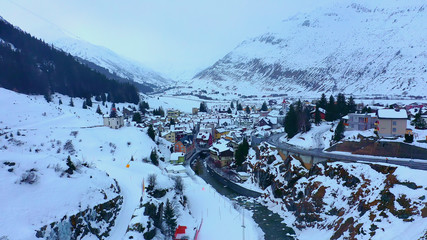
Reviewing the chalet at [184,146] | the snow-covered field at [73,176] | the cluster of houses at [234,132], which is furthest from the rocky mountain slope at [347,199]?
the chalet at [184,146]

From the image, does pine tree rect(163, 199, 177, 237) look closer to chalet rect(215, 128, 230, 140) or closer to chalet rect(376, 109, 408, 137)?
chalet rect(376, 109, 408, 137)

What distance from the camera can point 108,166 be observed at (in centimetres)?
3384

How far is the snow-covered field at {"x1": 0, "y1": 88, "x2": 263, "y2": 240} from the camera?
16531 mm

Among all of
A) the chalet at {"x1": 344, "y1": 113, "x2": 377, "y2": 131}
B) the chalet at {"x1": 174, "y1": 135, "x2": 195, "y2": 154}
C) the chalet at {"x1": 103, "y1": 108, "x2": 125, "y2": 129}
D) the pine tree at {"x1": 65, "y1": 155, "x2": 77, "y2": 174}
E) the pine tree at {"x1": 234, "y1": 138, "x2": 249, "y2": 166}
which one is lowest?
the chalet at {"x1": 174, "y1": 135, "x2": 195, "y2": 154}

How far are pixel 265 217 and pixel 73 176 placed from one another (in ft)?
69.4

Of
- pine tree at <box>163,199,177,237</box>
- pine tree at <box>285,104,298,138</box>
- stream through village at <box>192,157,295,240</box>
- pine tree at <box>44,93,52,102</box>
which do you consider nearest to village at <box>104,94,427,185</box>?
pine tree at <box>285,104,298,138</box>

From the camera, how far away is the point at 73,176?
21.1 metres

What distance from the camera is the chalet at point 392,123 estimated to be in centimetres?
3284

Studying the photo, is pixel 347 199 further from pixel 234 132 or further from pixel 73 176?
pixel 234 132

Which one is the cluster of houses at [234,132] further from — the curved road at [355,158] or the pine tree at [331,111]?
the curved road at [355,158]

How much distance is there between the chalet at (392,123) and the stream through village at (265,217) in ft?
64.6

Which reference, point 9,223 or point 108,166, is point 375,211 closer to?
point 9,223

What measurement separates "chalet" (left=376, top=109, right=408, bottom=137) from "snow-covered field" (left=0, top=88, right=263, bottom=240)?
22.9 meters

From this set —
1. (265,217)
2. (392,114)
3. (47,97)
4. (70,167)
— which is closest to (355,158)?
(392,114)
